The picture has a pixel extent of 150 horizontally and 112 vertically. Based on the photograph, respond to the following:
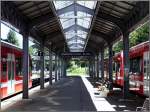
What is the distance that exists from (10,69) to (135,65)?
23.9ft

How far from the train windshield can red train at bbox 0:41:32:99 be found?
22.9ft

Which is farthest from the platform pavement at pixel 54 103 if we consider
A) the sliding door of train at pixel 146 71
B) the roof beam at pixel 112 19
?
the roof beam at pixel 112 19

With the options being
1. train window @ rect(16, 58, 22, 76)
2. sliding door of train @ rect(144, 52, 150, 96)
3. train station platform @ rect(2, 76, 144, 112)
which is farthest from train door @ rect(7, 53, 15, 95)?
sliding door of train @ rect(144, 52, 150, 96)

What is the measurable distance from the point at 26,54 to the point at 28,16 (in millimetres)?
2075

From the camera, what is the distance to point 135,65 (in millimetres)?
25500

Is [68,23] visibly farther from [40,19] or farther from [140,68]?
[140,68]

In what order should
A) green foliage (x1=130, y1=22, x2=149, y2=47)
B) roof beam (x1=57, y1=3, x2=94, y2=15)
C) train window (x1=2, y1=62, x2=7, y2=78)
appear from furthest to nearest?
green foliage (x1=130, y1=22, x2=149, y2=47), roof beam (x1=57, y1=3, x2=94, y2=15), train window (x1=2, y1=62, x2=7, y2=78)

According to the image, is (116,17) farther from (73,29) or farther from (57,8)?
(73,29)

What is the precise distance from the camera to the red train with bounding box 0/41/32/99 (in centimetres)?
2141

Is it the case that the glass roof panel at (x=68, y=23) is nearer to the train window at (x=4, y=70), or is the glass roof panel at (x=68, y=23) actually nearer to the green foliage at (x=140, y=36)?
the train window at (x=4, y=70)

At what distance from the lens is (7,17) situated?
19.5 meters

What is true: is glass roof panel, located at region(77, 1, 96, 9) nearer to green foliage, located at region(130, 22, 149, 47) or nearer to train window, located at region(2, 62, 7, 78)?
train window, located at region(2, 62, 7, 78)

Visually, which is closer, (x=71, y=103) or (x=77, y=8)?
(x=71, y=103)

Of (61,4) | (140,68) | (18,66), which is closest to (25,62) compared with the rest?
(18,66)
